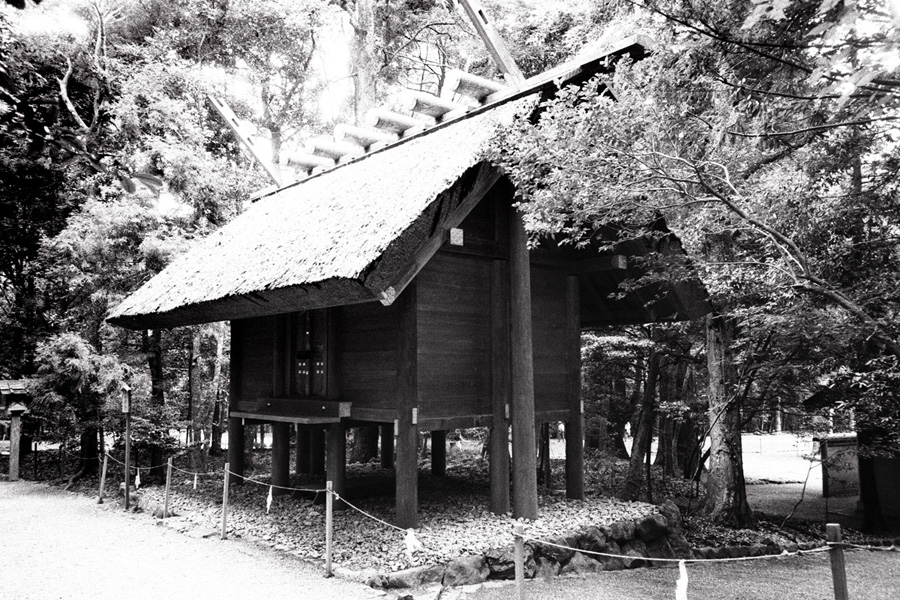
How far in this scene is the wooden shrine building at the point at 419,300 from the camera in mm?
7410

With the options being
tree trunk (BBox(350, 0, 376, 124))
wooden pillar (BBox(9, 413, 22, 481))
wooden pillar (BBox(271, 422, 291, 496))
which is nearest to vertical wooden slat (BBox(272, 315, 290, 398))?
wooden pillar (BBox(271, 422, 291, 496))

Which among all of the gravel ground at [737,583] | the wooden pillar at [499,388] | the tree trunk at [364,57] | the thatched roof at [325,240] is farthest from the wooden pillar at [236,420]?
the tree trunk at [364,57]

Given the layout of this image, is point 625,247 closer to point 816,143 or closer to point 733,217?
point 733,217

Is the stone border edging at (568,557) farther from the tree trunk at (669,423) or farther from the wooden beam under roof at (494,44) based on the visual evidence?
→ the tree trunk at (669,423)

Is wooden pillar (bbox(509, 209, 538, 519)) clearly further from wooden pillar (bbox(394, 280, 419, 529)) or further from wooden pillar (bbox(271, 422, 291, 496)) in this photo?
wooden pillar (bbox(271, 422, 291, 496))

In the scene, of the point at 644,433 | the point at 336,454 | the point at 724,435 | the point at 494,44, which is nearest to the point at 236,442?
the point at 336,454

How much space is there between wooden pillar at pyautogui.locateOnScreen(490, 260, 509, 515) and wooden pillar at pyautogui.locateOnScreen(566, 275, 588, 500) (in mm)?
1591

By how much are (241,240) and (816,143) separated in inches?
335

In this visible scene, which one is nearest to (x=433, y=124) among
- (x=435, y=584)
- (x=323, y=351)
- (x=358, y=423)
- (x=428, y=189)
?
(x=428, y=189)

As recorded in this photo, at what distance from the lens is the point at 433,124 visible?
10.2 meters

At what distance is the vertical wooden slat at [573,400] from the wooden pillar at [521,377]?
159 centimetres

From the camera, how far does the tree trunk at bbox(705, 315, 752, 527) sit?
11.0 meters

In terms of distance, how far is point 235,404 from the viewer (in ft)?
36.9

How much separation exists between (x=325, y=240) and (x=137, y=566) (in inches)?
172
